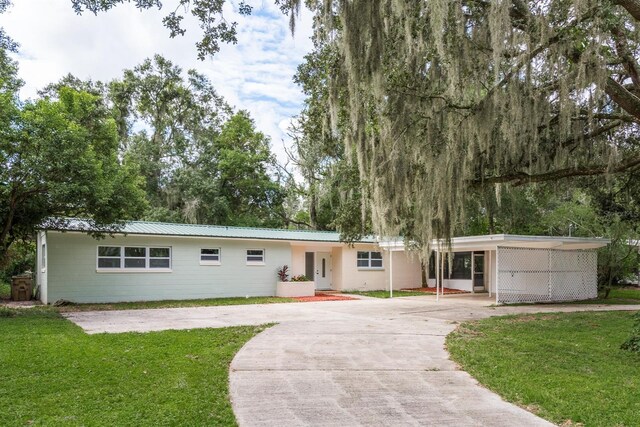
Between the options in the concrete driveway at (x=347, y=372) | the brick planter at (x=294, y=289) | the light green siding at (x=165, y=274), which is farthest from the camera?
the brick planter at (x=294, y=289)

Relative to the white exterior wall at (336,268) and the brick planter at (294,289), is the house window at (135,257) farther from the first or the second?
the white exterior wall at (336,268)

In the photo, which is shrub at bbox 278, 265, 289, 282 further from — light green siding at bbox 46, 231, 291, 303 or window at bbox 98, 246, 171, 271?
window at bbox 98, 246, 171, 271

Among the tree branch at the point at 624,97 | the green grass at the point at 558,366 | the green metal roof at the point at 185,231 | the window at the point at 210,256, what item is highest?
the tree branch at the point at 624,97

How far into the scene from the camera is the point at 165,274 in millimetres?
16172

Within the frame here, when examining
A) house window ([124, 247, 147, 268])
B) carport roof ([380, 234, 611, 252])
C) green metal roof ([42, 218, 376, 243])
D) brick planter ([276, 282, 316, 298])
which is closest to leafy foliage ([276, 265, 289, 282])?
brick planter ([276, 282, 316, 298])

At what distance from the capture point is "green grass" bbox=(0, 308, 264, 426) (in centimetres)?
412

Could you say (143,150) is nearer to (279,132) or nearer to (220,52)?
(279,132)

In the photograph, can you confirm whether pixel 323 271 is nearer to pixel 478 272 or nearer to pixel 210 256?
pixel 210 256

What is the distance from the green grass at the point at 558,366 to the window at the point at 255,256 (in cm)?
935

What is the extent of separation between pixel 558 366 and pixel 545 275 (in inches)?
452

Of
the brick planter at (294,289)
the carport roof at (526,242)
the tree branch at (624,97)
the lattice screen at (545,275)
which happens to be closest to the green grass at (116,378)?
the tree branch at (624,97)

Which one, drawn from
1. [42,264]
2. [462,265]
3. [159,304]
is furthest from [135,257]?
[462,265]

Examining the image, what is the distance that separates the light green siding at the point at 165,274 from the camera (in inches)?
570

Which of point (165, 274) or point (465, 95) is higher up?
point (465, 95)
